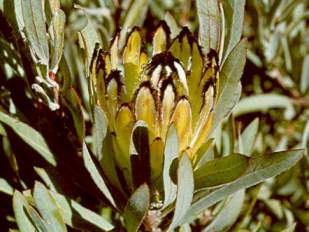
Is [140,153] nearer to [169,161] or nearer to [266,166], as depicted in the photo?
[169,161]

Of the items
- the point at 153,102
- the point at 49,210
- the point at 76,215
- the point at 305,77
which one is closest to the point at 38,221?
the point at 49,210

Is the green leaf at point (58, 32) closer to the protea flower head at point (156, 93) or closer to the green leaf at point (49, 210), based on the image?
the protea flower head at point (156, 93)

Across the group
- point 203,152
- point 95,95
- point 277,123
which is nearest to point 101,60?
point 95,95

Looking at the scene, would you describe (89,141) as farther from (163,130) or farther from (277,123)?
(277,123)

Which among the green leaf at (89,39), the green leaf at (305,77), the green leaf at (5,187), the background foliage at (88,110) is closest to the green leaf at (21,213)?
the background foliage at (88,110)

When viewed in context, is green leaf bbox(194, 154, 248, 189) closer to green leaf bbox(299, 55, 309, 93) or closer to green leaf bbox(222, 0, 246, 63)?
green leaf bbox(222, 0, 246, 63)
